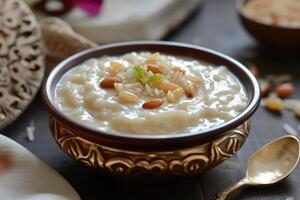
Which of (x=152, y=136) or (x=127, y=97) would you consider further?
(x=127, y=97)

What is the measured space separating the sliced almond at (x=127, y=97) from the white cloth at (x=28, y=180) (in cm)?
24

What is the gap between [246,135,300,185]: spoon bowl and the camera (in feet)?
4.65

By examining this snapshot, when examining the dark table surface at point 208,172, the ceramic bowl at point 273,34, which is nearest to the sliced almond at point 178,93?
the dark table surface at point 208,172

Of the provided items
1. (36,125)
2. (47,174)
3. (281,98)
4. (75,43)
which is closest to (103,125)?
(47,174)

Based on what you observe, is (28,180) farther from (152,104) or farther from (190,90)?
(190,90)

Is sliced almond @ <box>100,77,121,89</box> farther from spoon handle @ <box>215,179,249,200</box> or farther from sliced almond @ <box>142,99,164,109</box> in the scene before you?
spoon handle @ <box>215,179,249,200</box>

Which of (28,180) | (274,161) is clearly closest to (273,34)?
(274,161)

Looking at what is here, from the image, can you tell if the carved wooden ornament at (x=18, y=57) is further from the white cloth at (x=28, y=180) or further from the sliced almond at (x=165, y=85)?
the sliced almond at (x=165, y=85)

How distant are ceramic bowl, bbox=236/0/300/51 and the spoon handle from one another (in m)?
0.85

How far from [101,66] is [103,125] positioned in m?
0.29

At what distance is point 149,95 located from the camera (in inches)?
54.5

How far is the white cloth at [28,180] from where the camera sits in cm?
126

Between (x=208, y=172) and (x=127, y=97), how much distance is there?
1.01ft

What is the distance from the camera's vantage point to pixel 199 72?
1530 mm
